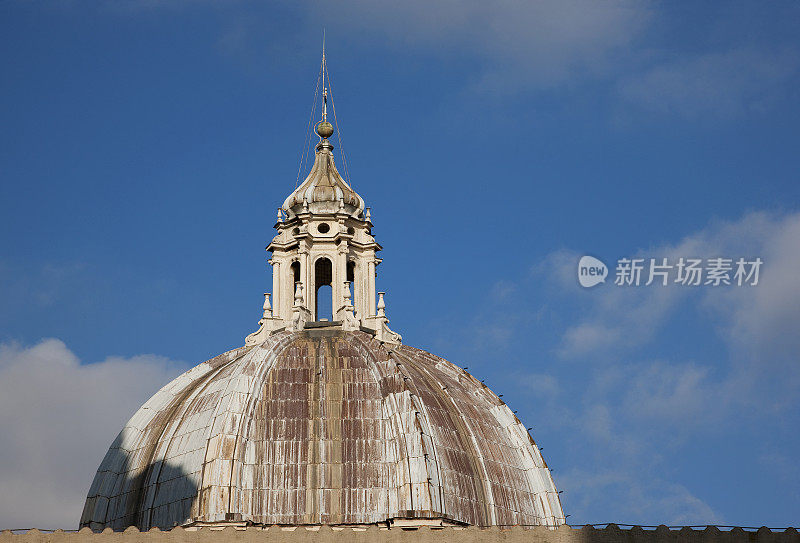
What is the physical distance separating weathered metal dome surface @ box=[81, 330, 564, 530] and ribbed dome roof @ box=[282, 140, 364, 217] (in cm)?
924

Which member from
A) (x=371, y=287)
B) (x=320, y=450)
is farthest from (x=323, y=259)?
(x=320, y=450)

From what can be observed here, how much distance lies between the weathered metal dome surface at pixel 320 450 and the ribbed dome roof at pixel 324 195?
924 centimetres

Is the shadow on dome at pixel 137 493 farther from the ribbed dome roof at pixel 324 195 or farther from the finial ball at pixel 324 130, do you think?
the finial ball at pixel 324 130

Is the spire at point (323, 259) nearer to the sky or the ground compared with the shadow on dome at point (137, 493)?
nearer to the sky

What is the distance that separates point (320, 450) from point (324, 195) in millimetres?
19079

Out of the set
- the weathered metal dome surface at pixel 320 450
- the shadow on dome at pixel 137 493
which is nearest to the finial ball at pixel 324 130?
the weathered metal dome surface at pixel 320 450

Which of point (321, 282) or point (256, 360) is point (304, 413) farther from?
point (321, 282)

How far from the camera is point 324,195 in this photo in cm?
9200

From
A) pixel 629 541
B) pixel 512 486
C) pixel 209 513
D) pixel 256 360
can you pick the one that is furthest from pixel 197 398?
pixel 629 541

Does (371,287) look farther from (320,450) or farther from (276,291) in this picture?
(320,450)

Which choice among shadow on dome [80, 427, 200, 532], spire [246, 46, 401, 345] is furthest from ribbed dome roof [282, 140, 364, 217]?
shadow on dome [80, 427, 200, 532]

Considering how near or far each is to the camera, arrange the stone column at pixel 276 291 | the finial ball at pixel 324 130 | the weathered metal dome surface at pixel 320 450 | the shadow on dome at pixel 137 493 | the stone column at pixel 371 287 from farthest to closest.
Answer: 1. the finial ball at pixel 324 130
2. the stone column at pixel 371 287
3. the stone column at pixel 276 291
4. the shadow on dome at pixel 137 493
5. the weathered metal dome surface at pixel 320 450

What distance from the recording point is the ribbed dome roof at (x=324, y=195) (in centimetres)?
9175

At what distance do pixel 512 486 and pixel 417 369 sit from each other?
24.7 feet
